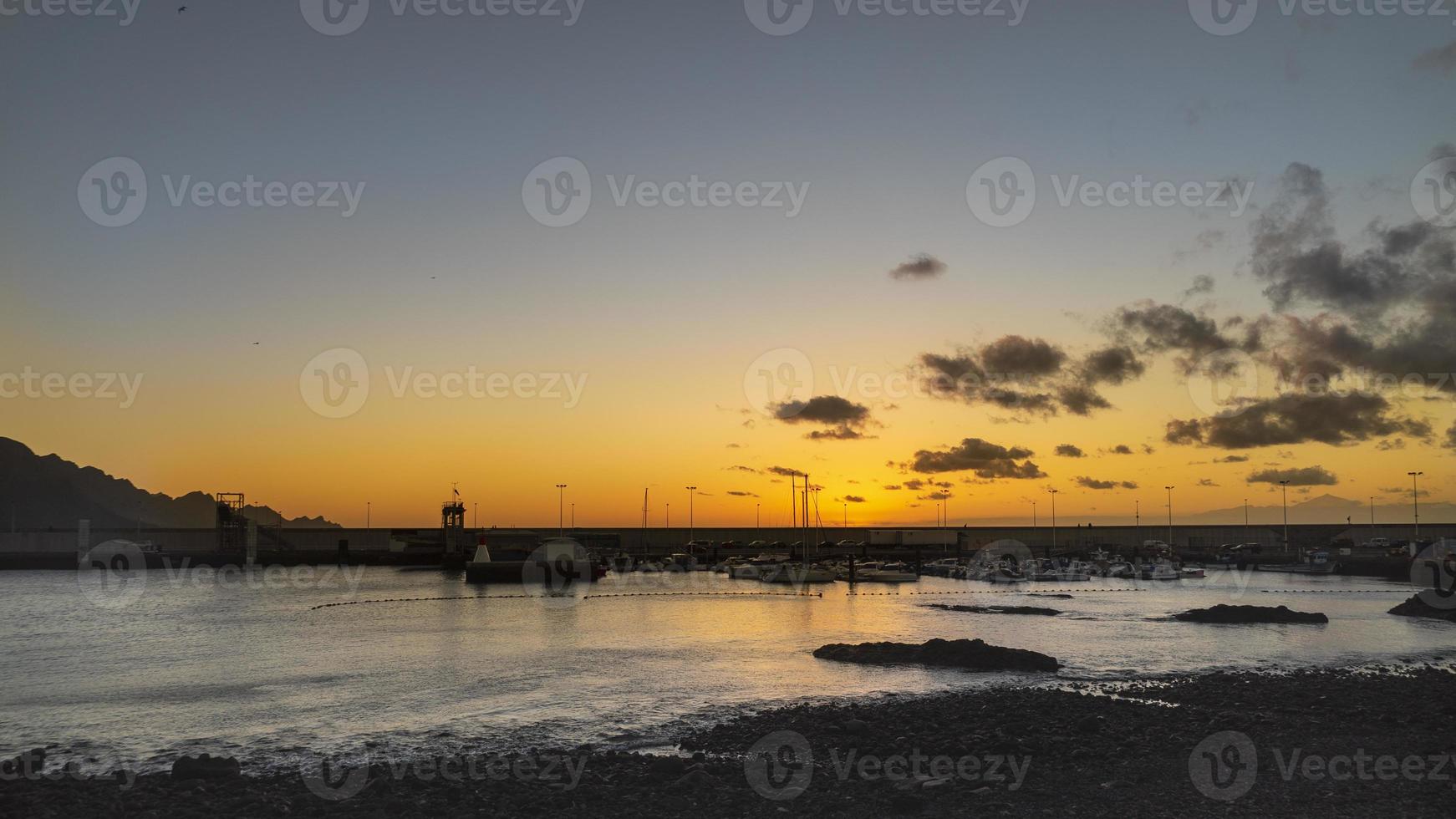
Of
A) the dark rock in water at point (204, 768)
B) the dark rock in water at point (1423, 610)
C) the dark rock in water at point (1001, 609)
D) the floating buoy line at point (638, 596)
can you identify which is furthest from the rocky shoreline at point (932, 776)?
the floating buoy line at point (638, 596)

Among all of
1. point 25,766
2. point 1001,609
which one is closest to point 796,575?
point 1001,609

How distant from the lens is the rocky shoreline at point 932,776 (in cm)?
1903

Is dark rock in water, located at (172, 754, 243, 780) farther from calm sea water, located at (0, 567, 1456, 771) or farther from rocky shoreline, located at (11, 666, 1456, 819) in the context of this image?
calm sea water, located at (0, 567, 1456, 771)

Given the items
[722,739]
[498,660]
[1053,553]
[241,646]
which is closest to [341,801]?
[722,739]

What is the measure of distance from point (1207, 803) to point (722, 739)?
11.8 meters

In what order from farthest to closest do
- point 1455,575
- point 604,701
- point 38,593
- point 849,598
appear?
1. point 38,593
2. point 849,598
3. point 1455,575
4. point 604,701

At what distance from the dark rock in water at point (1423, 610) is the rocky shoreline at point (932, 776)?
45088mm

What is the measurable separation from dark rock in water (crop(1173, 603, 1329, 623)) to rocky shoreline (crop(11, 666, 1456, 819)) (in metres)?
36.3

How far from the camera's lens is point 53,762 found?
24297 millimetres

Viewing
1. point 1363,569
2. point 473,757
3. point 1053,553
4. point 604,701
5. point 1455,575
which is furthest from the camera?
point 1053,553

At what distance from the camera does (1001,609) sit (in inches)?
2970

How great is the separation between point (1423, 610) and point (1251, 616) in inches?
567

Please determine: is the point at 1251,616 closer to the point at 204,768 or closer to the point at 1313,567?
the point at 204,768

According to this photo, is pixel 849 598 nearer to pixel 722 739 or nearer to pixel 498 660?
pixel 498 660
